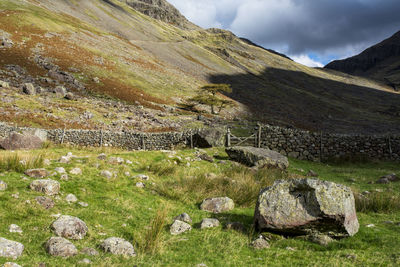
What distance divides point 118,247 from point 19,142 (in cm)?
1390

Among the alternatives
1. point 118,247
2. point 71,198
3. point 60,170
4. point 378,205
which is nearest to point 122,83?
point 60,170

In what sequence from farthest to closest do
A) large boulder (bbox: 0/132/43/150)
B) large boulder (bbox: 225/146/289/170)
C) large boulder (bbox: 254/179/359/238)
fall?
1. large boulder (bbox: 225/146/289/170)
2. large boulder (bbox: 0/132/43/150)
3. large boulder (bbox: 254/179/359/238)

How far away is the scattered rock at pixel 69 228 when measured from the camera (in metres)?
→ 5.14

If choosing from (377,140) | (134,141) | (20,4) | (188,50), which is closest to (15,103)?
(134,141)

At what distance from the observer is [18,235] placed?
4.92m

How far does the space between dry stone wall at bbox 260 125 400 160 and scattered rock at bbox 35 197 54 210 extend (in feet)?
59.1

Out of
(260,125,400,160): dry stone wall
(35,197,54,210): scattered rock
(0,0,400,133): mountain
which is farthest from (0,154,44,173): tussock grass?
(260,125,400,160): dry stone wall

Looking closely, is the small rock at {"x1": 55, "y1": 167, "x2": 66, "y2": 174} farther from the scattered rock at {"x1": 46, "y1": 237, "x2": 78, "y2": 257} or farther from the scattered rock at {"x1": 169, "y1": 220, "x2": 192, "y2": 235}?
the scattered rock at {"x1": 169, "y1": 220, "x2": 192, "y2": 235}

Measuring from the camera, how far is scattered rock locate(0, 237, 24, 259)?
13.5 feet

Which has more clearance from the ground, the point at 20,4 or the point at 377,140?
the point at 20,4

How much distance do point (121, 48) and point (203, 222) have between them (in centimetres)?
6965

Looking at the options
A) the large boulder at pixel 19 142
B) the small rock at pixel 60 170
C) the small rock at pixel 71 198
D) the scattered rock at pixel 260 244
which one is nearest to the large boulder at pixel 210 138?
the large boulder at pixel 19 142

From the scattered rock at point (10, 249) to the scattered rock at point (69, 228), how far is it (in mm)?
823

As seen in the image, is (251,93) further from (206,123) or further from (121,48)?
(206,123)
